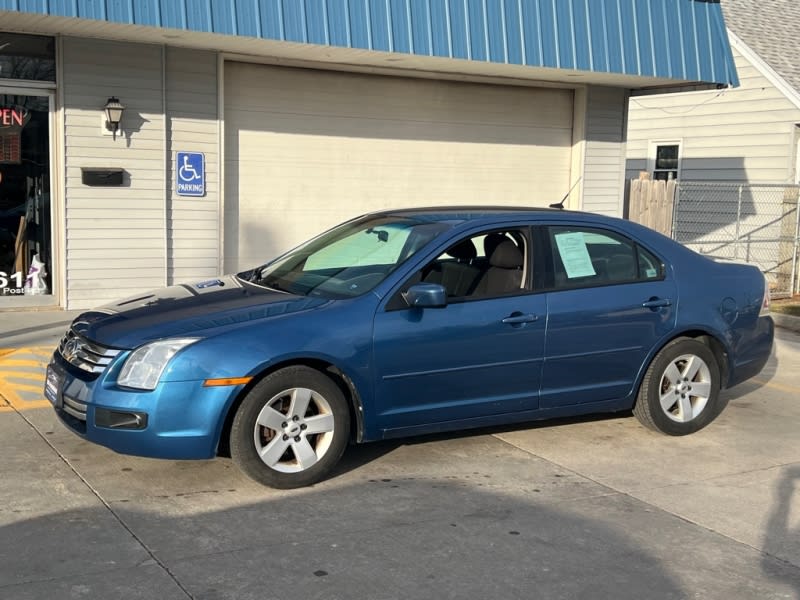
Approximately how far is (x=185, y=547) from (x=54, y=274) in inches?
266

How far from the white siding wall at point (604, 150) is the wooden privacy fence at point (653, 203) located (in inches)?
51.8

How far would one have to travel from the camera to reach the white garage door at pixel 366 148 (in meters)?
11.4

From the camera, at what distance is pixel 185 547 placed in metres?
4.42

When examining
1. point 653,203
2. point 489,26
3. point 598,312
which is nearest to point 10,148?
point 489,26

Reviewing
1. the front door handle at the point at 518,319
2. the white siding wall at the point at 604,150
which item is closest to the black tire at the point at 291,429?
the front door handle at the point at 518,319

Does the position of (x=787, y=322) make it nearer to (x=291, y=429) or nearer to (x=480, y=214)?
(x=480, y=214)

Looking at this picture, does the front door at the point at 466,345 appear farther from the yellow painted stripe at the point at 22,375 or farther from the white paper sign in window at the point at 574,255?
the yellow painted stripe at the point at 22,375

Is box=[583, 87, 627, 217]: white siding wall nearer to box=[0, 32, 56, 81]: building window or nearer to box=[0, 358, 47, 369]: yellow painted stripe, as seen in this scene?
box=[0, 32, 56, 81]: building window

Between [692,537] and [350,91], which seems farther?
[350,91]

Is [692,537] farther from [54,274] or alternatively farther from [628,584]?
[54,274]

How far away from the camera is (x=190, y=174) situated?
10820 mm

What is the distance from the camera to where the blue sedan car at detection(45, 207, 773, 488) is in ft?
16.5

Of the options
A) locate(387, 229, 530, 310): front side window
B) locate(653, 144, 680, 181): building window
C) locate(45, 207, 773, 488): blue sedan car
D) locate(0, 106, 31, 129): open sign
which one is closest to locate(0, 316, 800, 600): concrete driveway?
locate(45, 207, 773, 488): blue sedan car

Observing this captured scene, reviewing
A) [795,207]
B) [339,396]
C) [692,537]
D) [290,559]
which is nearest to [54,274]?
[339,396]
